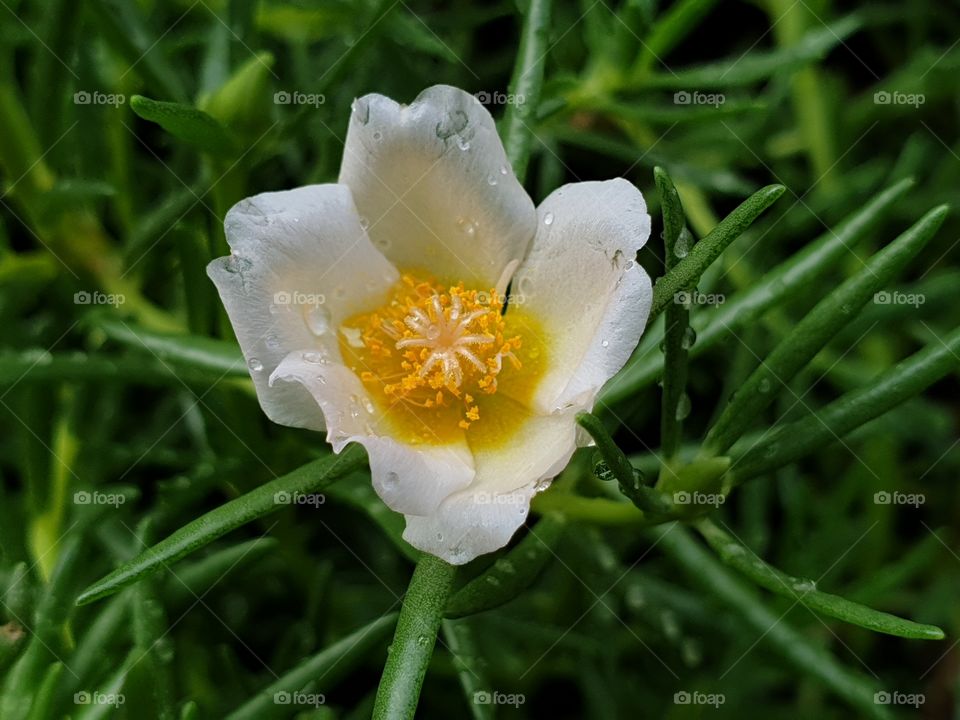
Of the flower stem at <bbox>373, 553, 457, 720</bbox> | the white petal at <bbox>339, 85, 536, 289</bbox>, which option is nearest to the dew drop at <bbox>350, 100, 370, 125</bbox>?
the white petal at <bbox>339, 85, 536, 289</bbox>

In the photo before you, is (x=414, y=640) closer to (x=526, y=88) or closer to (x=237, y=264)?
(x=237, y=264)

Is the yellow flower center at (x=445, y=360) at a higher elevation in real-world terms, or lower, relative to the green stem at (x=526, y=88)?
lower

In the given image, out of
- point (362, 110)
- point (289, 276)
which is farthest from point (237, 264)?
point (362, 110)

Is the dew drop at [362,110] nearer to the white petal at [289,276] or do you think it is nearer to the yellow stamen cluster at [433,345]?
the white petal at [289,276]

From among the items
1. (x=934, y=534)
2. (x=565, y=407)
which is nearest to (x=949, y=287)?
(x=934, y=534)

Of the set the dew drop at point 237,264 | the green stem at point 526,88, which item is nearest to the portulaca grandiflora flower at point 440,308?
the dew drop at point 237,264
